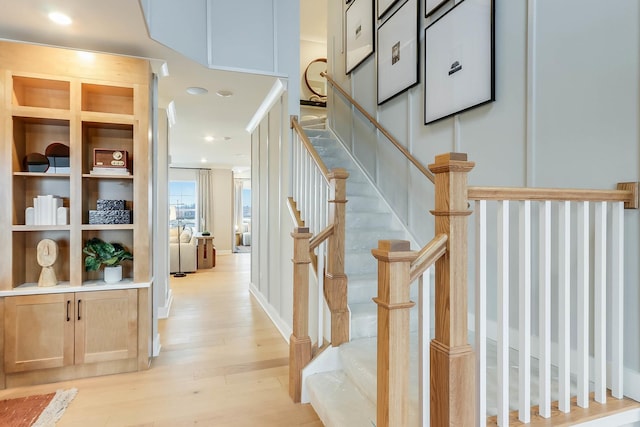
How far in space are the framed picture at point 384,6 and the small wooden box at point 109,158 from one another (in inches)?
108

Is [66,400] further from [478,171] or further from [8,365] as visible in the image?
[478,171]

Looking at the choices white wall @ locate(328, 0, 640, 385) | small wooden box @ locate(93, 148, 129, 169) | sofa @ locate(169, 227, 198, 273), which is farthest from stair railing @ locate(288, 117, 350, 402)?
sofa @ locate(169, 227, 198, 273)

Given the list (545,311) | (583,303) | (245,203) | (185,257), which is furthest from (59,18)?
(245,203)

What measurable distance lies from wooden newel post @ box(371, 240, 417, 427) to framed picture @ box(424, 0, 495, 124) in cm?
157

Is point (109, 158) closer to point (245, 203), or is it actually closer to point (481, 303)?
point (481, 303)

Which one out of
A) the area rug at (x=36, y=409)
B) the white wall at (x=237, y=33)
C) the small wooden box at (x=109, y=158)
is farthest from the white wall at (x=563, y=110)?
the area rug at (x=36, y=409)

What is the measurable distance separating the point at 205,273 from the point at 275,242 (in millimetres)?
3601

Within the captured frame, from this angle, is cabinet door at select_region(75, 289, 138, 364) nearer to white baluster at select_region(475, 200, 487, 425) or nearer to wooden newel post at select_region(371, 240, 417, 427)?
wooden newel post at select_region(371, 240, 417, 427)

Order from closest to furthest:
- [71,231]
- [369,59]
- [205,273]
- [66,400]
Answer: [66,400]
[71,231]
[369,59]
[205,273]

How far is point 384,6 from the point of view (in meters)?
3.47

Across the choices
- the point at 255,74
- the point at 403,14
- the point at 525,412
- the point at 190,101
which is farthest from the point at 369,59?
the point at 525,412

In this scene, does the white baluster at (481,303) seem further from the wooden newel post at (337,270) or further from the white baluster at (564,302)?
the wooden newel post at (337,270)

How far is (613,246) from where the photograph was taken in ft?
5.23

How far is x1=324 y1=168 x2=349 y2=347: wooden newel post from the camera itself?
2312 millimetres
